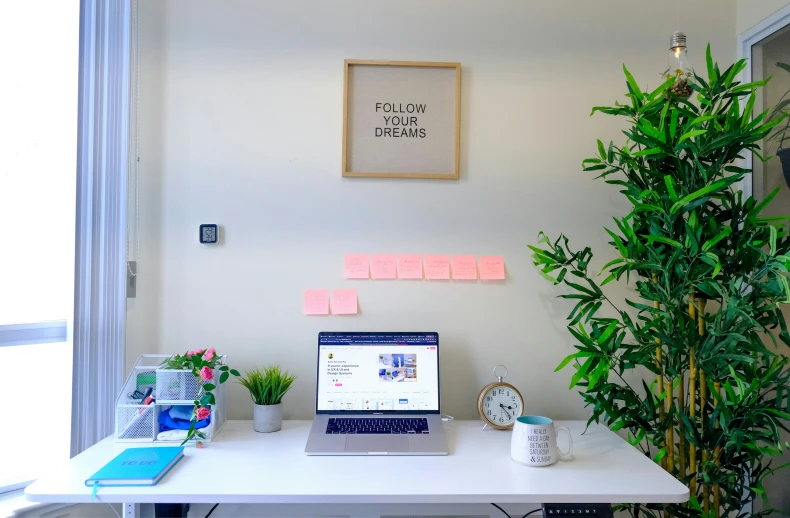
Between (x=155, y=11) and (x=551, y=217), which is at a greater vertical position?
(x=155, y=11)

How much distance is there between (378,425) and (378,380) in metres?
0.15

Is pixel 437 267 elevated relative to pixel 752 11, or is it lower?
lower

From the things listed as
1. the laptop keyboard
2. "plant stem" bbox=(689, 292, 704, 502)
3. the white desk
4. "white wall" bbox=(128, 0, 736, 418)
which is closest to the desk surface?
the white desk

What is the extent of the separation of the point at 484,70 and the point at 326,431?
138 centimetres

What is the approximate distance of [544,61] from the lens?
1.95 metres

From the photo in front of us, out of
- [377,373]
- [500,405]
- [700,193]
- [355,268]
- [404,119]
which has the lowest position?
[500,405]

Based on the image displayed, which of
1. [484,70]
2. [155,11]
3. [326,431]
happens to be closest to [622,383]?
[326,431]

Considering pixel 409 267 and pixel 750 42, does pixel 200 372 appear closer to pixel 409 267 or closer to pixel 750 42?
pixel 409 267

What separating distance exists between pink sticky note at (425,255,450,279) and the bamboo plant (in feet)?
1.53

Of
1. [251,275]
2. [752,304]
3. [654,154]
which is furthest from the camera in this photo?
[251,275]

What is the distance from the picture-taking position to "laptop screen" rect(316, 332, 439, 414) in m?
1.72

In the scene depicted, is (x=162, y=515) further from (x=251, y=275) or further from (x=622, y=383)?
(x=622, y=383)

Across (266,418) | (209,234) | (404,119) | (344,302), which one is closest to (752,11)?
(404,119)

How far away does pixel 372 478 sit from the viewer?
131cm
